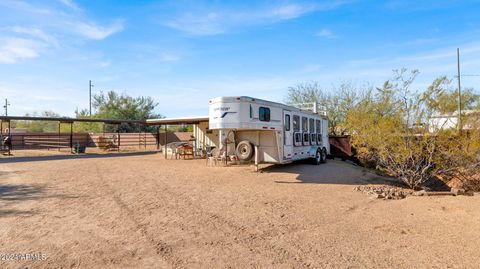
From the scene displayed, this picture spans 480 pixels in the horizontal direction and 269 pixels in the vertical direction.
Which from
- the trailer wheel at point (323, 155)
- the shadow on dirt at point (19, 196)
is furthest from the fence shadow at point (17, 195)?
the trailer wheel at point (323, 155)

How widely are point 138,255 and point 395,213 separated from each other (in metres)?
4.85

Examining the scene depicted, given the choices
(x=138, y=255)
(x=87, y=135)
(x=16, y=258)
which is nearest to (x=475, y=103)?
(x=138, y=255)

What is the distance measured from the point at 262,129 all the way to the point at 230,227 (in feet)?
18.5

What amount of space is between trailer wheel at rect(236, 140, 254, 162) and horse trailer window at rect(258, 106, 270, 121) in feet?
4.56

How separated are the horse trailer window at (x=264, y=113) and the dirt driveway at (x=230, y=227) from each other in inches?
97.8

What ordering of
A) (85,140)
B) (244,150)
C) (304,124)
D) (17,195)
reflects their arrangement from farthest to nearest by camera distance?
(85,140)
(304,124)
(244,150)
(17,195)

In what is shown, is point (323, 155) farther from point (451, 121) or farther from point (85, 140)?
point (85, 140)

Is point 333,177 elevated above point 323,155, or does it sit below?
below

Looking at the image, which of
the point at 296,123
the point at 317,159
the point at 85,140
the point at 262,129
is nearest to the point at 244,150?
the point at 262,129

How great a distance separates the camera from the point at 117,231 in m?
4.94

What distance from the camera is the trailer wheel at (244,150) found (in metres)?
11.5

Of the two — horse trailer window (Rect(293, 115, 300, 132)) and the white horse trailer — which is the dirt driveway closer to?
the white horse trailer

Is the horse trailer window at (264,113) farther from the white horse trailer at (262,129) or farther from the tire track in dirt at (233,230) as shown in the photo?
the tire track in dirt at (233,230)

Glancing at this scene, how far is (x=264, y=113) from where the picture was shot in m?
10.6
